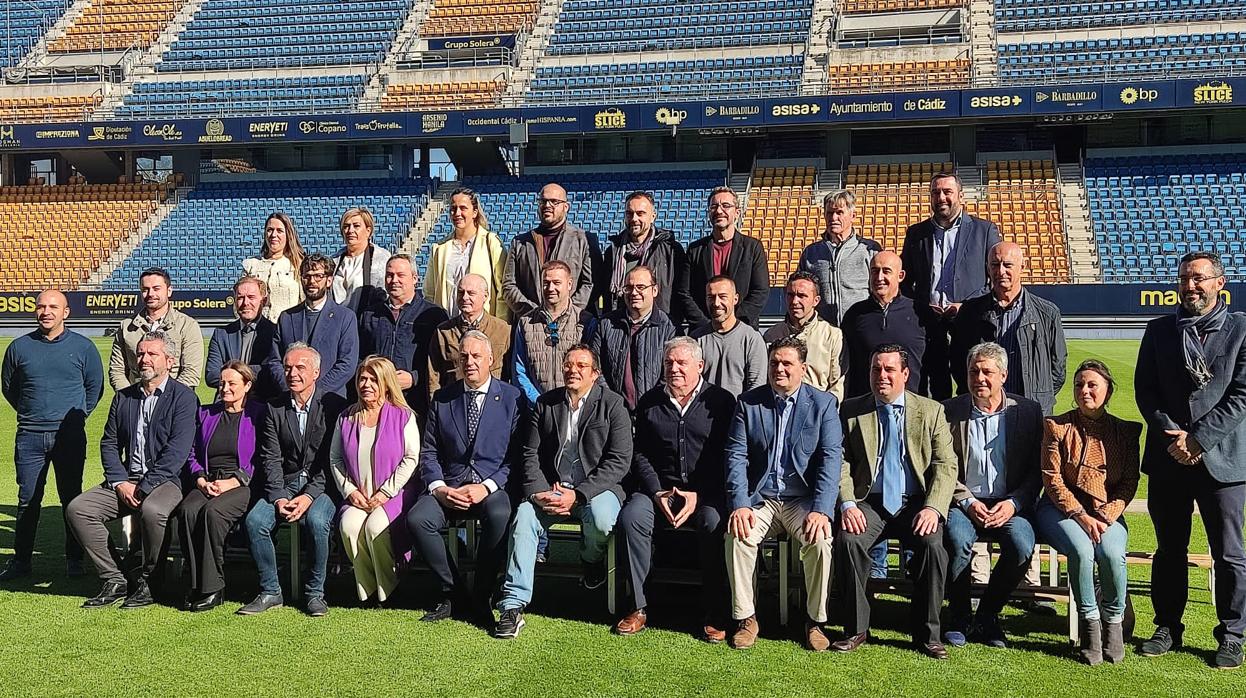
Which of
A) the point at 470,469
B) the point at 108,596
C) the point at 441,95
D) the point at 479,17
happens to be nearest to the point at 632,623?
the point at 470,469

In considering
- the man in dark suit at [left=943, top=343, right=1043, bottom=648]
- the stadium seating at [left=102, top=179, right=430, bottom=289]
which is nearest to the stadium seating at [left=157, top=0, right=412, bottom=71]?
the stadium seating at [left=102, top=179, right=430, bottom=289]

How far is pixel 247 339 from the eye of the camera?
7496mm

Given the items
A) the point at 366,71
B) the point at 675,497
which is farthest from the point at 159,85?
the point at 675,497

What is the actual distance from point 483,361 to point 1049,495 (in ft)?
10.9

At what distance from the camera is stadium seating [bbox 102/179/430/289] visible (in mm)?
30453

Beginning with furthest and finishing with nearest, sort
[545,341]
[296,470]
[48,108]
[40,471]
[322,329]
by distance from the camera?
1. [48,108]
2. [40,471]
3. [322,329]
4. [545,341]
5. [296,470]

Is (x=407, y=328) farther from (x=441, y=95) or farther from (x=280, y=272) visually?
(x=441, y=95)

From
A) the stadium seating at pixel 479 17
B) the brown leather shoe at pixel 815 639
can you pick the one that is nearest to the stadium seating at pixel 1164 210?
the stadium seating at pixel 479 17

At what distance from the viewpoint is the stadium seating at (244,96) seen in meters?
33.1

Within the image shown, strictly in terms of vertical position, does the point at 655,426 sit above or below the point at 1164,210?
below

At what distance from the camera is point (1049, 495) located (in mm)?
5859

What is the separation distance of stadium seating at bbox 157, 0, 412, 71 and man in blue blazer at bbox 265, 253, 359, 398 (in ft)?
95.7

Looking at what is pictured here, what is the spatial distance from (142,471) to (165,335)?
105cm

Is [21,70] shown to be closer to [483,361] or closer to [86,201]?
[86,201]
